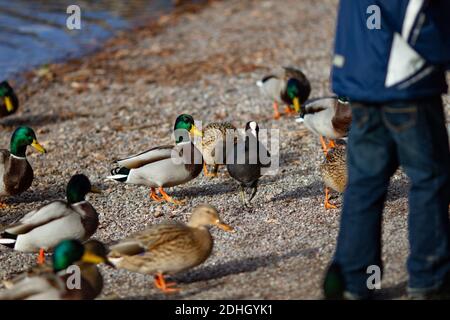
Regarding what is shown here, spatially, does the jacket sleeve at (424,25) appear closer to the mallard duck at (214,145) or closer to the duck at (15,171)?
the mallard duck at (214,145)

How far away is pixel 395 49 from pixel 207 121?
5.59 m

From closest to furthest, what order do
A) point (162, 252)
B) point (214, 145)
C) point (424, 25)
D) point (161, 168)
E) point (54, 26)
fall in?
point (424, 25), point (162, 252), point (161, 168), point (214, 145), point (54, 26)

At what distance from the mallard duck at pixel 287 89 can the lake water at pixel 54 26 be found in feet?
16.8

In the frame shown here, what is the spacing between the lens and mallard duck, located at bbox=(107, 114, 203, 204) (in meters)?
6.92

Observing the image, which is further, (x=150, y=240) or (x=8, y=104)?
(x=8, y=104)

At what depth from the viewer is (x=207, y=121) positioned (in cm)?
954

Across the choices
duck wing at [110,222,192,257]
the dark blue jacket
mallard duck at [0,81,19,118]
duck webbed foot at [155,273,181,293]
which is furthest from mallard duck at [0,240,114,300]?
mallard duck at [0,81,19,118]

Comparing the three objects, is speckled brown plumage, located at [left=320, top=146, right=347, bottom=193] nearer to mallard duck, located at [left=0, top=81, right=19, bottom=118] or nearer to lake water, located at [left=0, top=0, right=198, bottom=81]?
mallard duck, located at [left=0, top=81, right=19, bottom=118]

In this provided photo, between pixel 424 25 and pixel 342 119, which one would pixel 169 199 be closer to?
pixel 342 119

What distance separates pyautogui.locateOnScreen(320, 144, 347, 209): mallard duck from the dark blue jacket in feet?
7.78

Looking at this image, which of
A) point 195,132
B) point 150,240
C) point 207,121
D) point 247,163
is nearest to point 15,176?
point 195,132

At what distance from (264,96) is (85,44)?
19.0 ft

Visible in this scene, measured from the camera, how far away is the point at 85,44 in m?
15.1

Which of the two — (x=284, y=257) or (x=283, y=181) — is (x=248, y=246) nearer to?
(x=284, y=257)
